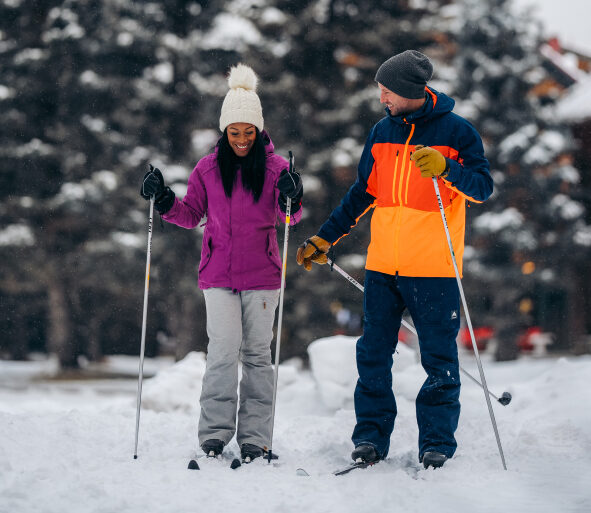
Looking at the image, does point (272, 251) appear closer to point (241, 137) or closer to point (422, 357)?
point (241, 137)

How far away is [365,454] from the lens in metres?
3.48

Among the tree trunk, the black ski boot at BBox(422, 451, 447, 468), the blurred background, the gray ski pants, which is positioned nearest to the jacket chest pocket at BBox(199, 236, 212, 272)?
the gray ski pants

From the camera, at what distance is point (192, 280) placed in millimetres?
12953

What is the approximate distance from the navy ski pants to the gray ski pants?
0.50 m

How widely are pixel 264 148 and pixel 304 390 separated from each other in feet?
9.75

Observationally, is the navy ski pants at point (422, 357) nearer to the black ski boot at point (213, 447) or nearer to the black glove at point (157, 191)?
the black ski boot at point (213, 447)

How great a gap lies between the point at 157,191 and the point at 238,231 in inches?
18.2

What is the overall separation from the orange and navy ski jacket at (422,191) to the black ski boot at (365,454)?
858mm

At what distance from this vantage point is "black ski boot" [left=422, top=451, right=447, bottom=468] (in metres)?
3.34

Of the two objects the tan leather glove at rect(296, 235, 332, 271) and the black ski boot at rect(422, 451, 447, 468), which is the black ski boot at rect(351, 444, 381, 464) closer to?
the black ski boot at rect(422, 451, 447, 468)

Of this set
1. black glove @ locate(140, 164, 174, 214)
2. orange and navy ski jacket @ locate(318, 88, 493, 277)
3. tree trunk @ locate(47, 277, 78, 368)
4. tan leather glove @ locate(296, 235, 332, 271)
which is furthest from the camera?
tree trunk @ locate(47, 277, 78, 368)

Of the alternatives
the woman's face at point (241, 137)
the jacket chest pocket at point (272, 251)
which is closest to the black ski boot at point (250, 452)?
the jacket chest pocket at point (272, 251)

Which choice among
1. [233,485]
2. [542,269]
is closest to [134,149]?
[542,269]

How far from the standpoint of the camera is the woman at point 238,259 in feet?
12.4
